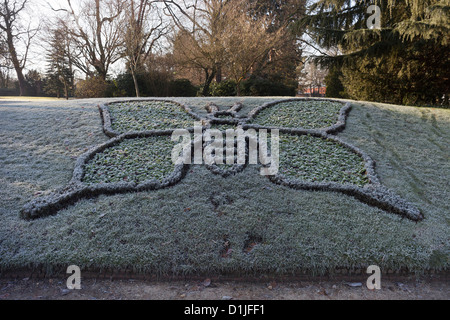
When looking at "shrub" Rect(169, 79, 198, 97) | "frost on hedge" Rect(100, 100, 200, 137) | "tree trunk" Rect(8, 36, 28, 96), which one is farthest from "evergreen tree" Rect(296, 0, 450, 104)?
"tree trunk" Rect(8, 36, 28, 96)

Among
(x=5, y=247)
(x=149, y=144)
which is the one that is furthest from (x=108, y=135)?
(x=5, y=247)

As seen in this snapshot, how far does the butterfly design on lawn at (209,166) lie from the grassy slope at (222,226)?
0.19 metres

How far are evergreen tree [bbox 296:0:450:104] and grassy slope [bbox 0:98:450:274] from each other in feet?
20.8

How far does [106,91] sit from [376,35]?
13.9m

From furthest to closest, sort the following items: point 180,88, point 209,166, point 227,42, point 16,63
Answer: point 16,63, point 180,88, point 227,42, point 209,166

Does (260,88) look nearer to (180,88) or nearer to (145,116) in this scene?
(180,88)

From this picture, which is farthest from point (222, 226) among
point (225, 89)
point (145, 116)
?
point (225, 89)

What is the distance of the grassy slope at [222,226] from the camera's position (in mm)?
3307

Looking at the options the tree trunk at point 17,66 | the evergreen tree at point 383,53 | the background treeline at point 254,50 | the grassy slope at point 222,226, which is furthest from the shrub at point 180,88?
the tree trunk at point 17,66

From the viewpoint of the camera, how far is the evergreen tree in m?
10.1

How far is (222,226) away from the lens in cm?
377

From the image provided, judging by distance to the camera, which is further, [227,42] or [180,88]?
[180,88]

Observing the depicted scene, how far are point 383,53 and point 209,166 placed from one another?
28.7ft

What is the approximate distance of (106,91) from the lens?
16.6 metres
